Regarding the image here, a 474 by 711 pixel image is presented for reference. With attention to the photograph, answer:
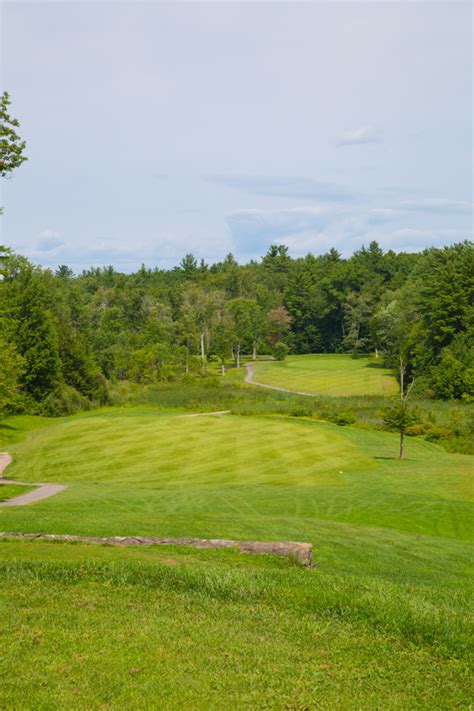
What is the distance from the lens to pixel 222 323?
123m

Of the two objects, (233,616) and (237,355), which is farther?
(237,355)

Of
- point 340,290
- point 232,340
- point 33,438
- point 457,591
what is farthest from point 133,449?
point 340,290

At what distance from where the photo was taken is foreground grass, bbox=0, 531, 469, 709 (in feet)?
24.2

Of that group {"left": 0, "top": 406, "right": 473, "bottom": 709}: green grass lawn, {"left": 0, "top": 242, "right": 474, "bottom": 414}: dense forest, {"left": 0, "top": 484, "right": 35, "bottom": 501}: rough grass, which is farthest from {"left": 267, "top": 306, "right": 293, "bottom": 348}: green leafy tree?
{"left": 0, "top": 406, "right": 473, "bottom": 709}: green grass lawn

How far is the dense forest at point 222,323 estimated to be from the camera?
7894 cm

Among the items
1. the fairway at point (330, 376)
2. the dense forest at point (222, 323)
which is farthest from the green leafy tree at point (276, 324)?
the fairway at point (330, 376)

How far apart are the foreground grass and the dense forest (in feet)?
117

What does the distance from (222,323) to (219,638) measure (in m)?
115

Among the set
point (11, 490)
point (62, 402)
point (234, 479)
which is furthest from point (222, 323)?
point (11, 490)

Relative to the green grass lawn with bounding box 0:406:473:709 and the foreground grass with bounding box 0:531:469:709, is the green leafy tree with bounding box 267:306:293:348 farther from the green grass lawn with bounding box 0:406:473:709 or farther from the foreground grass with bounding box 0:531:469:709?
the foreground grass with bounding box 0:531:469:709

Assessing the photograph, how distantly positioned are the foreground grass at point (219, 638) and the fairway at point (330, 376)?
270ft

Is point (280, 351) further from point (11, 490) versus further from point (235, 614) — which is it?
point (235, 614)

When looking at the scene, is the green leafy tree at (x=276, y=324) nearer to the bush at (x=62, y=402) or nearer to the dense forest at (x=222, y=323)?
the dense forest at (x=222, y=323)

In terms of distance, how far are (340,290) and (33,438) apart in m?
105
